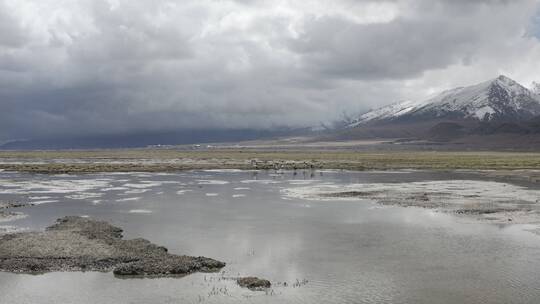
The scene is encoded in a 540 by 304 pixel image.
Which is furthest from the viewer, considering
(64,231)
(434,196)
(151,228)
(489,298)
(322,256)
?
(434,196)

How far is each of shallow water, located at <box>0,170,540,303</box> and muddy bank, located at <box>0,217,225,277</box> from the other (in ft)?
3.42

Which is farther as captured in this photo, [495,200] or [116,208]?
[495,200]

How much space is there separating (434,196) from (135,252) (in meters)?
42.1

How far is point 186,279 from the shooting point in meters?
27.8

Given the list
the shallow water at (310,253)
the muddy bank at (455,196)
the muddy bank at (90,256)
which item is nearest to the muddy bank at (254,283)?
the shallow water at (310,253)

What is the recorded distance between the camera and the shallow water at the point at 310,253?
25.2 metres

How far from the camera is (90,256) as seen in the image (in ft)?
104

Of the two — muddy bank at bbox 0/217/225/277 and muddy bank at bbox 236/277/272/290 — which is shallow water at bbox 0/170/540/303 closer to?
muddy bank at bbox 236/277/272/290

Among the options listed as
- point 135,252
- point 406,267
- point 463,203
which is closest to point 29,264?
point 135,252

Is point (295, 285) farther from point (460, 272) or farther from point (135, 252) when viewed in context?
point (135, 252)

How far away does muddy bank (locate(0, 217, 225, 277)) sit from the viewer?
29.2 meters

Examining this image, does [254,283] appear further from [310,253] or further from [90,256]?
[90,256]

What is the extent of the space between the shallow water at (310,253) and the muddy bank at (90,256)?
41.1 inches

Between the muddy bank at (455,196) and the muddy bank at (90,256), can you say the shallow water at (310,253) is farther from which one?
the muddy bank at (455,196)
